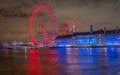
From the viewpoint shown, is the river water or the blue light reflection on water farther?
the river water

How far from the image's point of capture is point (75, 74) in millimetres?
23172

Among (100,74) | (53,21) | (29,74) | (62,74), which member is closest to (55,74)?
(62,74)

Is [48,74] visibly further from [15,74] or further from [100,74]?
[100,74]

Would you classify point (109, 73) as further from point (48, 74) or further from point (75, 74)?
point (48, 74)

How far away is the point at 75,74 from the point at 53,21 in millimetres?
98598

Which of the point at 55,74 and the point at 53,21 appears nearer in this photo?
the point at 55,74

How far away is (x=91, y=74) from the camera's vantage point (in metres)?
22.8

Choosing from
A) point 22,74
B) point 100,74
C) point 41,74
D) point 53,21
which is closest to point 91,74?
point 100,74

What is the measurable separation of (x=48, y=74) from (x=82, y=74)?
9.87ft

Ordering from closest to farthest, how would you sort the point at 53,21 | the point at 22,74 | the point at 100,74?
the point at 100,74
the point at 22,74
the point at 53,21

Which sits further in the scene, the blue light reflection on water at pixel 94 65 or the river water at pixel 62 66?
the river water at pixel 62 66

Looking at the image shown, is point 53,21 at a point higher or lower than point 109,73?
higher

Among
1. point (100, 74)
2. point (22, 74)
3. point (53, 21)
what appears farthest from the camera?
point (53, 21)

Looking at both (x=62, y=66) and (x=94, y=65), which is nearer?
(x=62, y=66)
